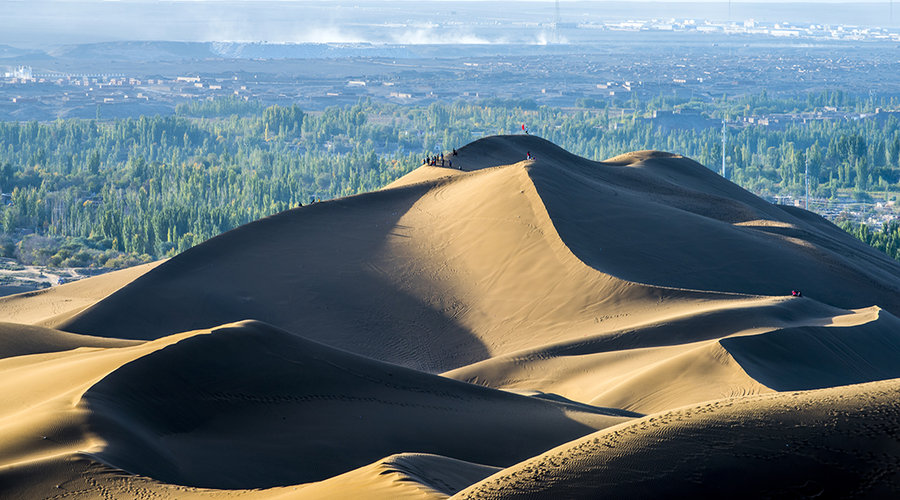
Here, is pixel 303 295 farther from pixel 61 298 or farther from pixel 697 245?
pixel 697 245

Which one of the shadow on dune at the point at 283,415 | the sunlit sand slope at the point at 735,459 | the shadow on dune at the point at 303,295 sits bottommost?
the shadow on dune at the point at 303,295

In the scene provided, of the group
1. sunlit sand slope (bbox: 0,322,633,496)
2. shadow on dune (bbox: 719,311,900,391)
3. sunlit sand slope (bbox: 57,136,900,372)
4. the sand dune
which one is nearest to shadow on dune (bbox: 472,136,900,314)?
sunlit sand slope (bbox: 57,136,900,372)

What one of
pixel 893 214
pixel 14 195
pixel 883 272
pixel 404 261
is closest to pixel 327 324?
pixel 404 261

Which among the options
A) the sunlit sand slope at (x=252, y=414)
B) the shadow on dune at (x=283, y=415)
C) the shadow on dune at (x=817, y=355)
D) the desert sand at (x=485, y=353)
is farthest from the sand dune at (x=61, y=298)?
the shadow on dune at (x=817, y=355)

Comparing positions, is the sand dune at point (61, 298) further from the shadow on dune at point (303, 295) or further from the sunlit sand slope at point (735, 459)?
the sunlit sand slope at point (735, 459)

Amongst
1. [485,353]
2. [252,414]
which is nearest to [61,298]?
[485,353]
